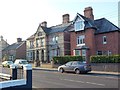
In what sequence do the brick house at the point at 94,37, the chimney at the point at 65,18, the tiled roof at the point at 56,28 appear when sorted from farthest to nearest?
the chimney at the point at 65,18 < the tiled roof at the point at 56,28 < the brick house at the point at 94,37

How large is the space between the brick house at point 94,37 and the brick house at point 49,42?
11.8ft

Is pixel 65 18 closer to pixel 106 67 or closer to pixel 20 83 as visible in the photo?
pixel 106 67

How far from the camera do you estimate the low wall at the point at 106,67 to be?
94.8ft

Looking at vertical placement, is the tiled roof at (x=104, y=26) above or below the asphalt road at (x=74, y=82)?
above

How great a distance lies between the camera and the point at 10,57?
2682 inches

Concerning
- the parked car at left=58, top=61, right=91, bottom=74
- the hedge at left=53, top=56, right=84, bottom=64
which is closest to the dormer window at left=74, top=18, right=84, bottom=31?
the hedge at left=53, top=56, right=84, bottom=64

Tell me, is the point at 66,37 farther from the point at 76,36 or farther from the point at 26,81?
the point at 26,81

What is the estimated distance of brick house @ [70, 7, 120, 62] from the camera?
38938mm

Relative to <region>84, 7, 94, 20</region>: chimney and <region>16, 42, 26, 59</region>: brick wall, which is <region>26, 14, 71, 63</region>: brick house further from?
<region>16, 42, 26, 59</region>: brick wall

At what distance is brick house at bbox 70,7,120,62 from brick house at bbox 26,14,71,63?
3611 mm

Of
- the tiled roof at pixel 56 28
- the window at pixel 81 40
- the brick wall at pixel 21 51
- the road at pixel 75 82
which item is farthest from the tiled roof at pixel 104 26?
the brick wall at pixel 21 51

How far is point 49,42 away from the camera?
51.9m

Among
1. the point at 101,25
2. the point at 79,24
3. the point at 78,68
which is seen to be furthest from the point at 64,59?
the point at 101,25

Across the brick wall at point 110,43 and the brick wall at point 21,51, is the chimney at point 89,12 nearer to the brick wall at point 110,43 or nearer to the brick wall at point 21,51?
the brick wall at point 110,43
